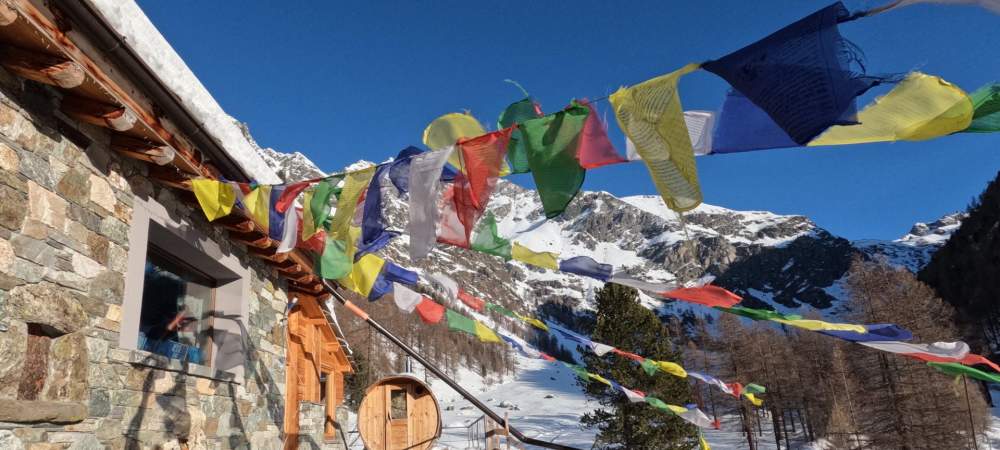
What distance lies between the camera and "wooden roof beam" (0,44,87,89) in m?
2.93

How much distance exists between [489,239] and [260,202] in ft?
5.77

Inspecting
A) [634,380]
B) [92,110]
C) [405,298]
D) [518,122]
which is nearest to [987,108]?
[518,122]

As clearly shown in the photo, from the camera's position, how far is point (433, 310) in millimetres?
6422

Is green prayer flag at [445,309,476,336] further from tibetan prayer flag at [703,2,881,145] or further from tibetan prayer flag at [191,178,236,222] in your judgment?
tibetan prayer flag at [703,2,881,145]

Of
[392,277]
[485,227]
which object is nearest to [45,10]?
[485,227]

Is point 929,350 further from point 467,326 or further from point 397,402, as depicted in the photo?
point 397,402

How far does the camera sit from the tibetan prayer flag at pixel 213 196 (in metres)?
4.34

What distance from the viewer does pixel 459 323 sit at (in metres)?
7.00

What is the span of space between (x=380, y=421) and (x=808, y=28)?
18.7ft

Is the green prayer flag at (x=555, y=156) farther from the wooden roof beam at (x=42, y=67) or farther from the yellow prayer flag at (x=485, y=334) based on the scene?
the yellow prayer flag at (x=485, y=334)

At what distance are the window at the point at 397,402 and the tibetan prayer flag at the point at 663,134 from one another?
4.61 meters

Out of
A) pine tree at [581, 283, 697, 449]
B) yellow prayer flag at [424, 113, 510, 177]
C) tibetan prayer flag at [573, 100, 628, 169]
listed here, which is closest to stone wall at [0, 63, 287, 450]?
yellow prayer flag at [424, 113, 510, 177]

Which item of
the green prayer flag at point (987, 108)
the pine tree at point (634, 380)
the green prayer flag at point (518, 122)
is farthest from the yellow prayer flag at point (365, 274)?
the pine tree at point (634, 380)

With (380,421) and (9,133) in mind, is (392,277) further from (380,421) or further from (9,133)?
(9,133)
